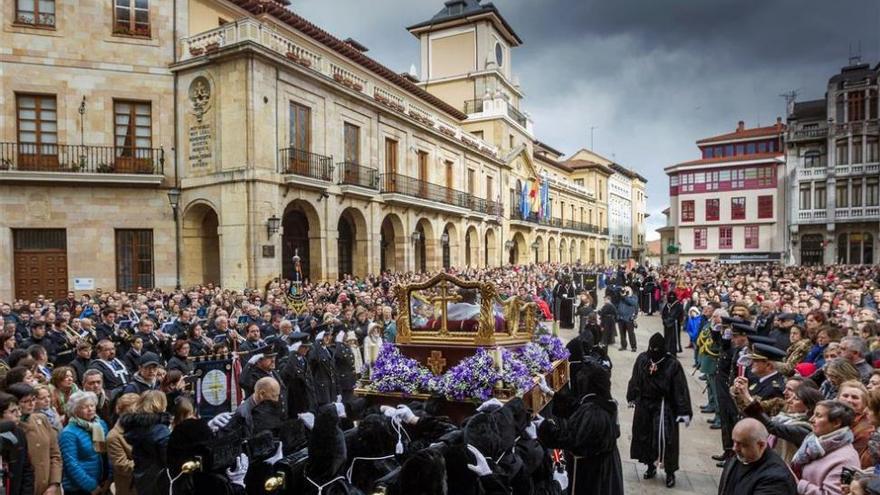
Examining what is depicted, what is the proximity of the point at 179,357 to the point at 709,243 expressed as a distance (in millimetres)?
52882

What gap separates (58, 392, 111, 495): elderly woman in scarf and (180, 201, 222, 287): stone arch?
15.8 meters

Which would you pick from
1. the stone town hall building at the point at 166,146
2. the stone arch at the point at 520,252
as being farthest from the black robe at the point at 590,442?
the stone arch at the point at 520,252

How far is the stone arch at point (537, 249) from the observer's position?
150 feet

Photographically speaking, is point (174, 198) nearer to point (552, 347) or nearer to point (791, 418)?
point (552, 347)

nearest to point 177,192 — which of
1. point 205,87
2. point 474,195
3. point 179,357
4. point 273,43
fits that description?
point 205,87

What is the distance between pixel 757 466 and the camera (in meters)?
3.44

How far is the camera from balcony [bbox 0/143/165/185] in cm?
1783

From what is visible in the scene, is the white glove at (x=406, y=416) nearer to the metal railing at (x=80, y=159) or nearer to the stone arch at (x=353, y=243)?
the metal railing at (x=80, y=159)

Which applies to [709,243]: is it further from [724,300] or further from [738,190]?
[724,300]

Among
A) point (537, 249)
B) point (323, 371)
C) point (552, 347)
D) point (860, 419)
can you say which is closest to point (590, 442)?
point (860, 419)

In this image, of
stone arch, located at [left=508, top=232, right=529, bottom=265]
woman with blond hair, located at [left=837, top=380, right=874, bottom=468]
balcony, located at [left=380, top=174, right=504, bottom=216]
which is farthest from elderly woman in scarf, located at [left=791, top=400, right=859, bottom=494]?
stone arch, located at [left=508, top=232, right=529, bottom=265]

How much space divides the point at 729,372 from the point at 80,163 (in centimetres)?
2043

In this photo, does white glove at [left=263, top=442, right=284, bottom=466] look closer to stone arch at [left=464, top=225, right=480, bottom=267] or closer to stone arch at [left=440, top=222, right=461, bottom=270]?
stone arch at [left=440, top=222, right=461, bottom=270]

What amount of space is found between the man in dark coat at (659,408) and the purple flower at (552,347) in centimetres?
136
